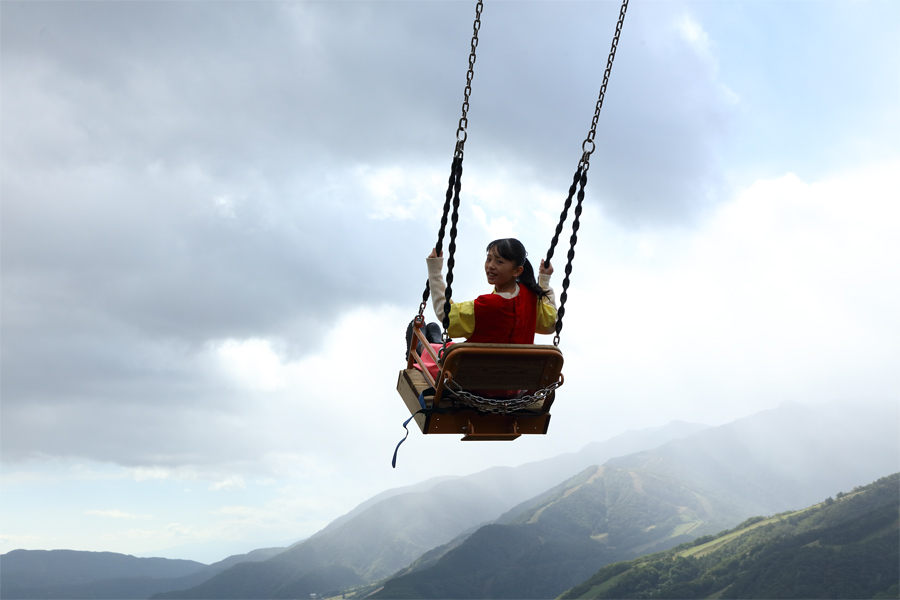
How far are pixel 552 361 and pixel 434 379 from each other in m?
1.41

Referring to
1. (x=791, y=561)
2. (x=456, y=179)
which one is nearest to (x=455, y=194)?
(x=456, y=179)

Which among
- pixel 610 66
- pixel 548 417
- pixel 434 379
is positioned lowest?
pixel 548 417

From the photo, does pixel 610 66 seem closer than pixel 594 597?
Yes

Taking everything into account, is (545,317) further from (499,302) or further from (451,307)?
(451,307)

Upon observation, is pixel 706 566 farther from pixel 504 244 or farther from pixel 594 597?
pixel 504 244

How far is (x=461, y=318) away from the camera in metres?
6.90

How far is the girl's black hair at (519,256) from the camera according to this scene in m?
7.00

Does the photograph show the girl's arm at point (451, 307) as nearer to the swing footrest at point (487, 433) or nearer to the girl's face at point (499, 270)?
the girl's face at point (499, 270)

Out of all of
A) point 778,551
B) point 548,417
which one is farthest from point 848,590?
point 548,417

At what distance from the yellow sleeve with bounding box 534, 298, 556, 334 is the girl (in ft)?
0.59

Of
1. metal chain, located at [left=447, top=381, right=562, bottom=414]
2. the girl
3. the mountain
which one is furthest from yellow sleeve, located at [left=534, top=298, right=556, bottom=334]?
the mountain

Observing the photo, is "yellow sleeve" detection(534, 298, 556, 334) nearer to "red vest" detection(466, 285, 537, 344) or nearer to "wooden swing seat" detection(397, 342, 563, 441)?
"red vest" detection(466, 285, 537, 344)

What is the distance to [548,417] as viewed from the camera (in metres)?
7.69

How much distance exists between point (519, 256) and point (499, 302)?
48cm
